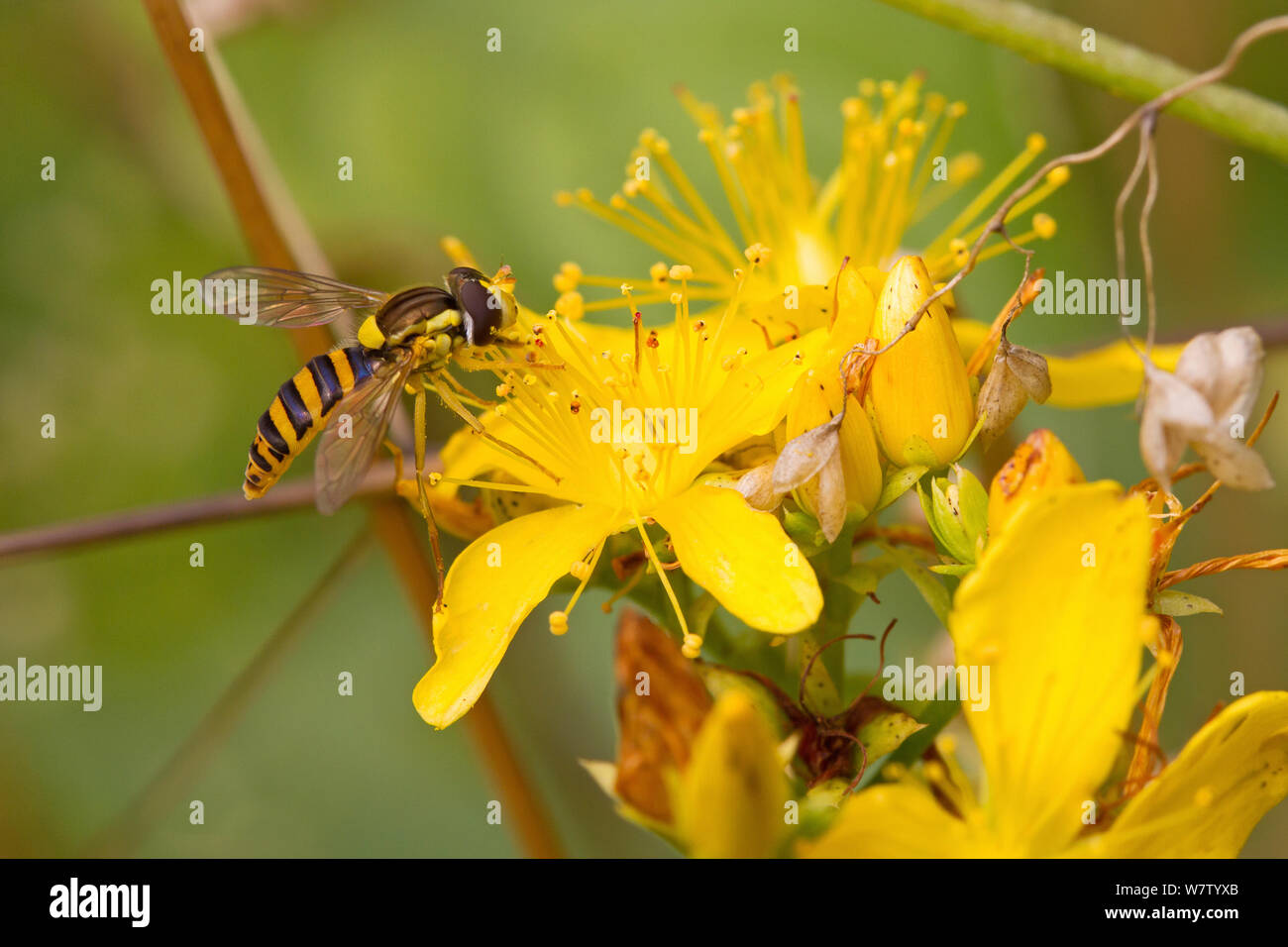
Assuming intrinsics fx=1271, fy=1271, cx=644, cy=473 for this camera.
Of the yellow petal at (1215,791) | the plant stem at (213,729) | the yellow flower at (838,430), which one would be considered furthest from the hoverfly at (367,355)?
the yellow petal at (1215,791)

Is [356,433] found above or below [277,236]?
below

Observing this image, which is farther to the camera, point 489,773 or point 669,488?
point 489,773

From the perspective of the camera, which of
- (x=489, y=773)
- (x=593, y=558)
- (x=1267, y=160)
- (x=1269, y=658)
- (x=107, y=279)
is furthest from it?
(x=107, y=279)

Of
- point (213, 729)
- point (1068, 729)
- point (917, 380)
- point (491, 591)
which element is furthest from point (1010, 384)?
point (213, 729)

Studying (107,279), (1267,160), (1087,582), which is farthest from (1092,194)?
(107,279)

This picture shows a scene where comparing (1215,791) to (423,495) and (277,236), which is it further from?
(277,236)

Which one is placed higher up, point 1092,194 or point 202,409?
point 1092,194
